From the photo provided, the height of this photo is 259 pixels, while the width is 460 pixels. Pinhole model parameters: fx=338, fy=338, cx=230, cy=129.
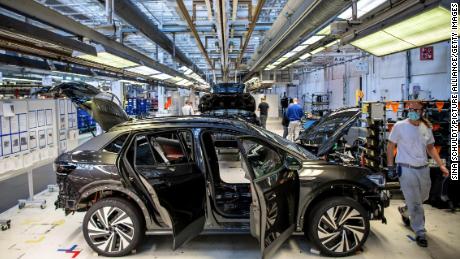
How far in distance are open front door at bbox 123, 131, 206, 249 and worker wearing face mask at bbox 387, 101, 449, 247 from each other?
228 cm

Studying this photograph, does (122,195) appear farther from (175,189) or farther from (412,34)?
(412,34)

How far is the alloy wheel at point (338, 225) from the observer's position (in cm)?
348

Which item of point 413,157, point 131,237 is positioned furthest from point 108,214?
point 413,157

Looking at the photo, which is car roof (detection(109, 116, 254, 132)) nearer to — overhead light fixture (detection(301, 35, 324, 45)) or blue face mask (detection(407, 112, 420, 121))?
blue face mask (detection(407, 112, 420, 121))

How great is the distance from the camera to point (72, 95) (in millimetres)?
4941

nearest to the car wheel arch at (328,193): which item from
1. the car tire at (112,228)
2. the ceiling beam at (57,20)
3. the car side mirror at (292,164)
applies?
the car side mirror at (292,164)

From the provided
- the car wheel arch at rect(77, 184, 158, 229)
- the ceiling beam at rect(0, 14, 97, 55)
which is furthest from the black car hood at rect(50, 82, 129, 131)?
the car wheel arch at rect(77, 184, 158, 229)

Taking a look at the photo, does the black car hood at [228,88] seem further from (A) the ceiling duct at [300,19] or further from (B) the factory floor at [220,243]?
(B) the factory floor at [220,243]

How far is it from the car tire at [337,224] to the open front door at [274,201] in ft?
0.85

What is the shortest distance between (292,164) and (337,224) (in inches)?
31.8

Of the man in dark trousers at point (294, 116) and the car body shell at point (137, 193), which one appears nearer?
the car body shell at point (137, 193)

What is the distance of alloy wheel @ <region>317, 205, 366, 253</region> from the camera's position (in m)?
3.48

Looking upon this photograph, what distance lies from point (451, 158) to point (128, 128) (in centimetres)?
433

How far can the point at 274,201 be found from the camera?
313 centimetres
